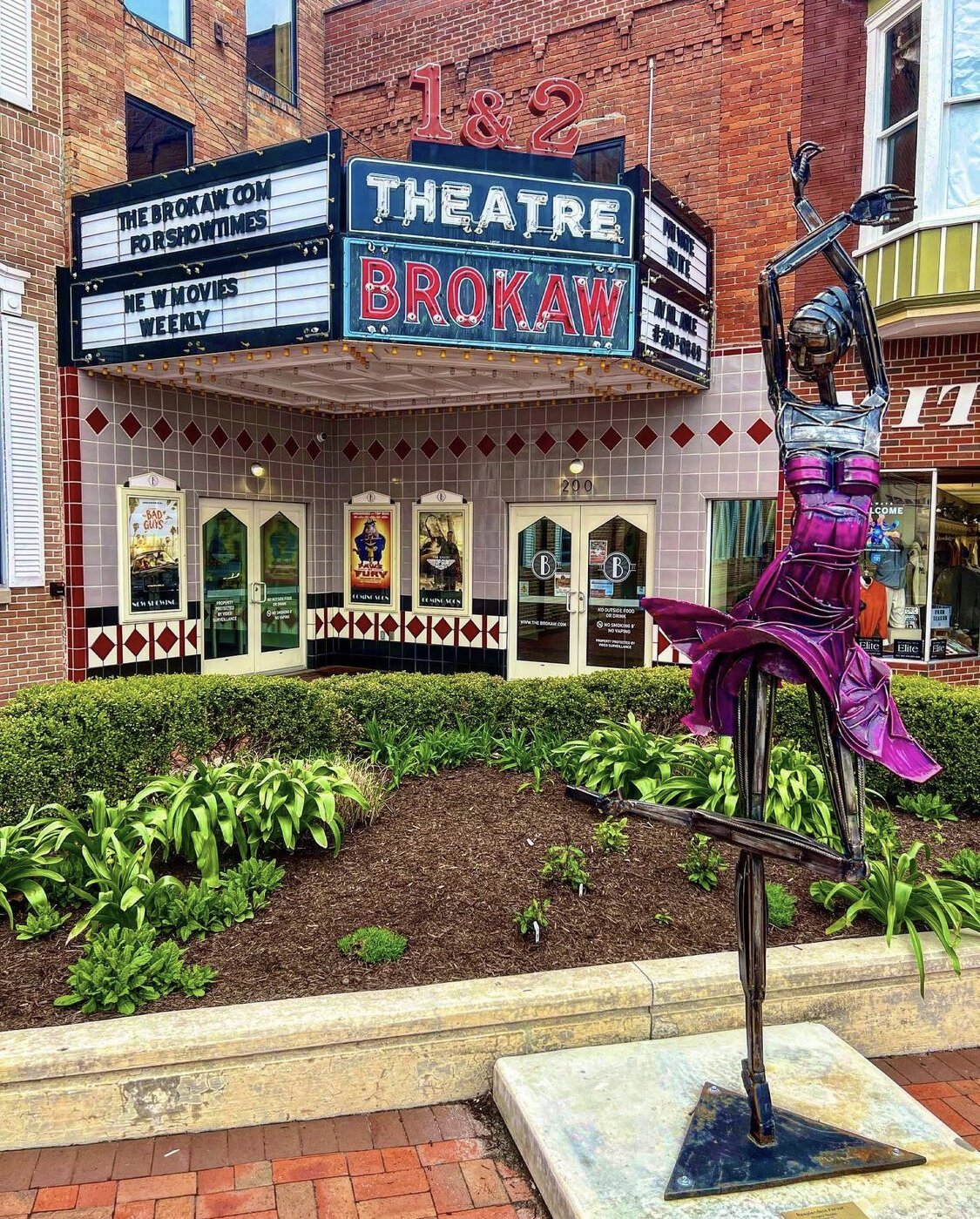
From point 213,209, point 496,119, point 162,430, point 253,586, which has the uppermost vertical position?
point 496,119

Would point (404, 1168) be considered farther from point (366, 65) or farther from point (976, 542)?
point (366, 65)

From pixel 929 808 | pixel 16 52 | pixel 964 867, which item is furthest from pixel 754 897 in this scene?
pixel 16 52

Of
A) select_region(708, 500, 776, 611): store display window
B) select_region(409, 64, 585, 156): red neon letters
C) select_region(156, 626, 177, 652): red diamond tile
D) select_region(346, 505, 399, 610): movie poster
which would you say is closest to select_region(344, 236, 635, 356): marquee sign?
select_region(409, 64, 585, 156): red neon letters

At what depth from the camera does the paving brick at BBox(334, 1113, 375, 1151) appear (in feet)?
10.4

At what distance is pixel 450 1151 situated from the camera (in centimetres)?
318

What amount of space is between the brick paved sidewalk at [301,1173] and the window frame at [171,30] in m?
11.4

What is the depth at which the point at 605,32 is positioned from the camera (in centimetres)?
1097

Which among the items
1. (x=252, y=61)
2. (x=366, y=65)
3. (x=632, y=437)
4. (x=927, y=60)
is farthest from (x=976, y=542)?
(x=252, y=61)

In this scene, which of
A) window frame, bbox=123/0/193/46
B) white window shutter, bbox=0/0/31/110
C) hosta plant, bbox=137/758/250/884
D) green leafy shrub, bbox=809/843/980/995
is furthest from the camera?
window frame, bbox=123/0/193/46

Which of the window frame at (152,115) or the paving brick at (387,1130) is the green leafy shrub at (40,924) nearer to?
the paving brick at (387,1130)

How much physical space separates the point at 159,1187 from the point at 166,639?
8.49 meters

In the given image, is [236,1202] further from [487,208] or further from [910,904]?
[487,208]

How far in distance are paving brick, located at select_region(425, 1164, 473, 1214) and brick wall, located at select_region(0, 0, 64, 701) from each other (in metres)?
7.56

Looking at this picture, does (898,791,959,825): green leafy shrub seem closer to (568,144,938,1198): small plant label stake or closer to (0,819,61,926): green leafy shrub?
(568,144,938,1198): small plant label stake
